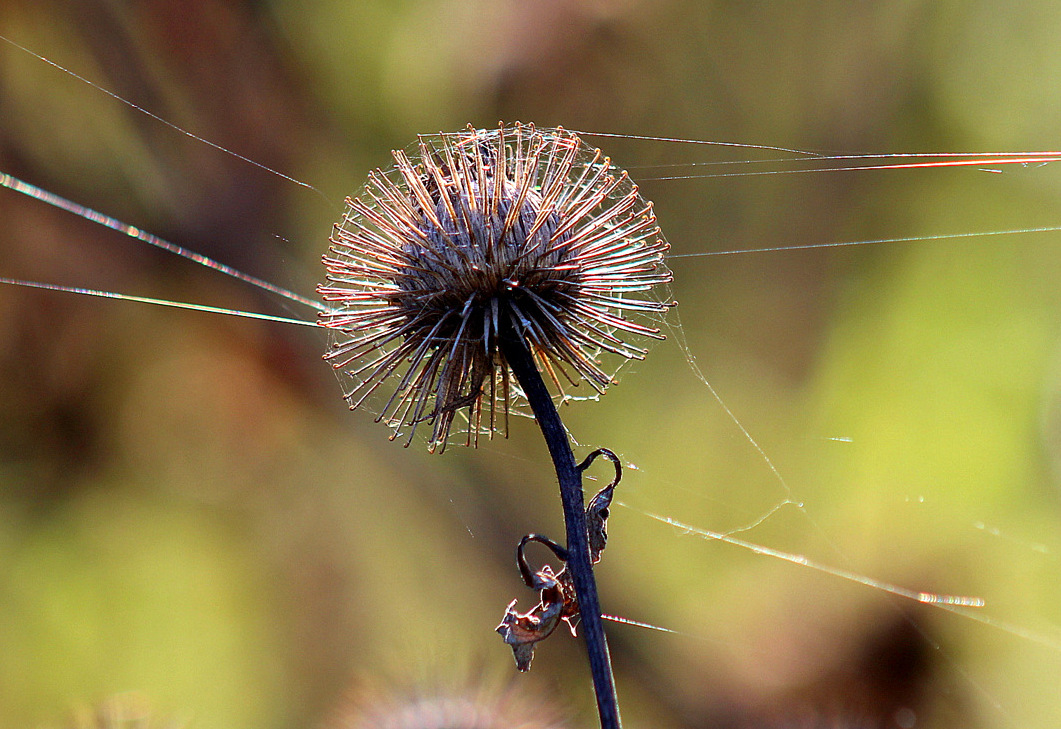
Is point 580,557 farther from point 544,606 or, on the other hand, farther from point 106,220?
point 106,220

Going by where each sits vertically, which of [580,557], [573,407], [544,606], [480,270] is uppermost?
[480,270]

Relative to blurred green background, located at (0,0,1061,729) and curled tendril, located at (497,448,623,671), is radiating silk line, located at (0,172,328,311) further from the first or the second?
curled tendril, located at (497,448,623,671)

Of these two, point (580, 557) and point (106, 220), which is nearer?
point (580, 557)

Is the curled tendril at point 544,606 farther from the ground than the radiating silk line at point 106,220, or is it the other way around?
the radiating silk line at point 106,220

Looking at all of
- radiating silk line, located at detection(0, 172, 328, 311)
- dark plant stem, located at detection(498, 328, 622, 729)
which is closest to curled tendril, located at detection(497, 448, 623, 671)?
dark plant stem, located at detection(498, 328, 622, 729)

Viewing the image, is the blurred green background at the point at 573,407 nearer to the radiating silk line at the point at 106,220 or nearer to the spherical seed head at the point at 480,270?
the radiating silk line at the point at 106,220

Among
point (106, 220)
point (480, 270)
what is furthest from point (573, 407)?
point (480, 270)

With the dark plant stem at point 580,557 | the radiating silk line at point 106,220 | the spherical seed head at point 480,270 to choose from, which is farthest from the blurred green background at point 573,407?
the dark plant stem at point 580,557
